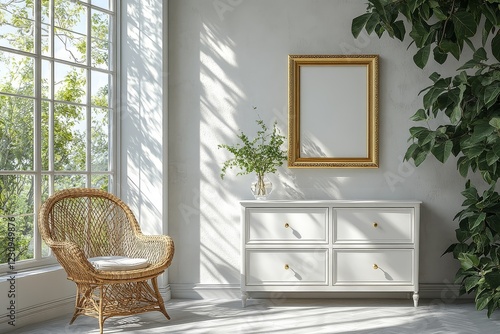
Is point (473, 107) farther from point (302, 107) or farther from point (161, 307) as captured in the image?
point (161, 307)

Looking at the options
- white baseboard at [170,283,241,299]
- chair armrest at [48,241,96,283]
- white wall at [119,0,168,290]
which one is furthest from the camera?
white baseboard at [170,283,241,299]

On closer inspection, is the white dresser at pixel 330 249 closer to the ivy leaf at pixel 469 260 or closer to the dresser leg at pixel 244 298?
the dresser leg at pixel 244 298

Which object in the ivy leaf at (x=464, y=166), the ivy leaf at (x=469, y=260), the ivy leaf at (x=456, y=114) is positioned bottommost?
the ivy leaf at (x=469, y=260)

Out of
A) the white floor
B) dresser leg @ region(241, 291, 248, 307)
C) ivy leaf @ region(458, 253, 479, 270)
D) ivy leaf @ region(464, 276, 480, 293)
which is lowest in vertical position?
the white floor

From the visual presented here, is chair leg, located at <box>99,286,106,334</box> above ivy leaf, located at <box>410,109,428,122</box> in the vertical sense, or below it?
below

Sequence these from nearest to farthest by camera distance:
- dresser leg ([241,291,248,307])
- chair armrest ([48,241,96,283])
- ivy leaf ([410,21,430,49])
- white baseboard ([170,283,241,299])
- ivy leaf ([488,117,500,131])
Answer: chair armrest ([48,241,96,283])
ivy leaf ([488,117,500,131])
ivy leaf ([410,21,430,49])
dresser leg ([241,291,248,307])
white baseboard ([170,283,241,299])

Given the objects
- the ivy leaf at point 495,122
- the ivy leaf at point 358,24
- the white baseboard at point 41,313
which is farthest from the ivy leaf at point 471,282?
the white baseboard at point 41,313

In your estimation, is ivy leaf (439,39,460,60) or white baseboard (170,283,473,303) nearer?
ivy leaf (439,39,460,60)

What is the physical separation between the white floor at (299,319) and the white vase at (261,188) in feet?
2.64

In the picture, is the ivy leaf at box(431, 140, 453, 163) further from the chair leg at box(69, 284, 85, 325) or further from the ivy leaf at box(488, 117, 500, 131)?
the chair leg at box(69, 284, 85, 325)

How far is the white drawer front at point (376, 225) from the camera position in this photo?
14.1 feet

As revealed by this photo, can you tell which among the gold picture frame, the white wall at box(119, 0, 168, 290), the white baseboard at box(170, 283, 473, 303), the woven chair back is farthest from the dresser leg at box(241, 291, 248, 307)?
the gold picture frame

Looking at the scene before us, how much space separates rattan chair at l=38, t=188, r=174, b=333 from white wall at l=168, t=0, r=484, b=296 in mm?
585

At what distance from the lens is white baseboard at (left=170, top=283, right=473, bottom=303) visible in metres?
4.65
